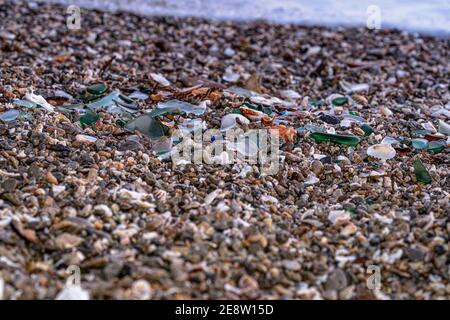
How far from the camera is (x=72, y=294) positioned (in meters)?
1.41

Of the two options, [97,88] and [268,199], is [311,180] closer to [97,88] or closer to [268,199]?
[268,199]

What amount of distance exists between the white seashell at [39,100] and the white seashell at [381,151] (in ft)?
4.06

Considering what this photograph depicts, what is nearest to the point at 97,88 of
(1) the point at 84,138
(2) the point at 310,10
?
(1) the point at 84,138

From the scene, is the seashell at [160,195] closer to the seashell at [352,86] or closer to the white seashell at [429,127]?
the white seashell at [429,127]

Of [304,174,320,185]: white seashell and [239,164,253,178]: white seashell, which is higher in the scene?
[239,164,253,178]: white seashell

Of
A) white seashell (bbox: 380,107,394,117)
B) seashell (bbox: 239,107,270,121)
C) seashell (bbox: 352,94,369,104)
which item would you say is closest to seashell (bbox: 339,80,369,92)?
seashell (bbox: 352,94,369,104)

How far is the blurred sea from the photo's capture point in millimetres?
4895

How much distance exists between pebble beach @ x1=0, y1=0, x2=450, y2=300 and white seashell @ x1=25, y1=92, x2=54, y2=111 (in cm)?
1

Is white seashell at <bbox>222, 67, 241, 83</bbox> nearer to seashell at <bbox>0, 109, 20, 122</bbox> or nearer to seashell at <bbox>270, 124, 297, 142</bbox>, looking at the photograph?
seashell at <bbox>270, 124, 297, 142</bbox>

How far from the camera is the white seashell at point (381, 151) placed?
2.28 metres

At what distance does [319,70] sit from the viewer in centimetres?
369

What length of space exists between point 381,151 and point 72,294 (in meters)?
1.32

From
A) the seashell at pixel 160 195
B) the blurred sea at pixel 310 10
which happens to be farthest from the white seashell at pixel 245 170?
the blurred sea at pixel 310 10
